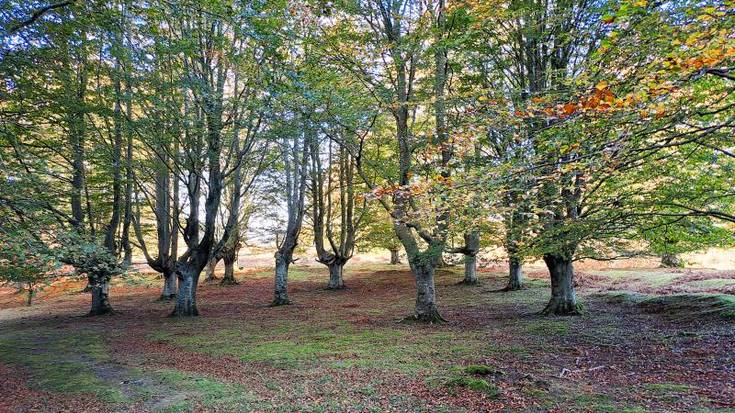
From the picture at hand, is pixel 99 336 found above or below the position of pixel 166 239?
below

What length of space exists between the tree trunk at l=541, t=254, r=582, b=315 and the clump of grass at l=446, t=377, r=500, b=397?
8.24 m

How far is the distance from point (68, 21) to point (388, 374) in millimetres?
10983

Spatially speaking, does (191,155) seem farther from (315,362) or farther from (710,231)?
(710,231)

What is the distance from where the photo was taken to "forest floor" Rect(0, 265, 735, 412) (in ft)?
20.9

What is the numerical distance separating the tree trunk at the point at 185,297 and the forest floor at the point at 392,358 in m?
0.69

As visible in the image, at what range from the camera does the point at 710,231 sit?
29.1 feet

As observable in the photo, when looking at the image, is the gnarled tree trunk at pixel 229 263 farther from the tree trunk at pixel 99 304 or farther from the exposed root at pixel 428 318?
the exposed root at pixel 428 318

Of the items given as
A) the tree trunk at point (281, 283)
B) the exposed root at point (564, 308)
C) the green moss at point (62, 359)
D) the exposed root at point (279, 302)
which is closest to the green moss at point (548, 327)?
the exposed root at point (564, 308)

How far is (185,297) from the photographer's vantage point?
1766cm

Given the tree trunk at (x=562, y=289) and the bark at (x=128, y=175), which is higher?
the bark at (x=128, y=175)

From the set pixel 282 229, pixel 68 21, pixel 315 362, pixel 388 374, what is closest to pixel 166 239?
pixel 282 229

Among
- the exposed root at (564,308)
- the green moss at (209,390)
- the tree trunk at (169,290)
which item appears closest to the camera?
the green moss at (209,390)

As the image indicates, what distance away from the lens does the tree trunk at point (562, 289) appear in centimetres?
1377

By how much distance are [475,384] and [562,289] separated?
870 centimetres
